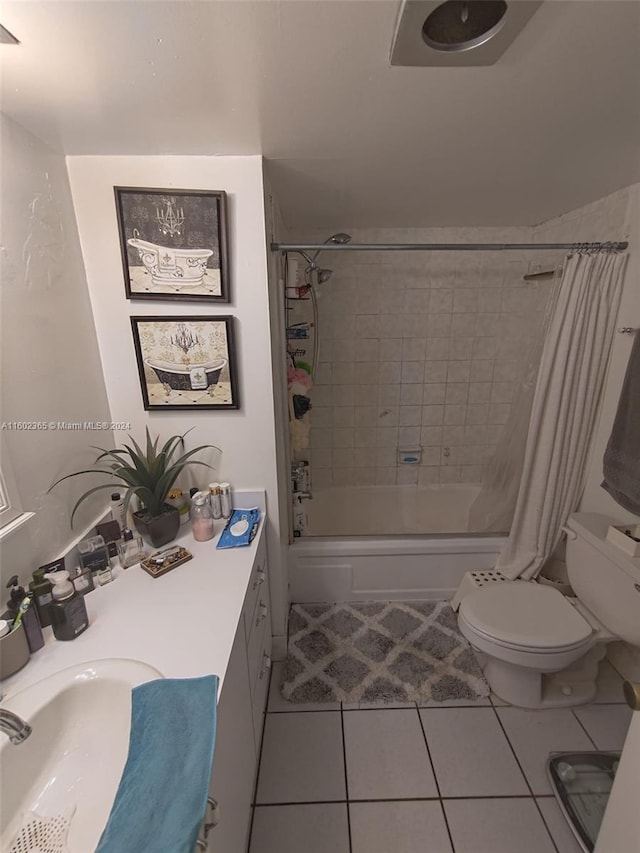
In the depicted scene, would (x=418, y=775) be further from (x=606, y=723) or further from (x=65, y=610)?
(x=65, y=610)

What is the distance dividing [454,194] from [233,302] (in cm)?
117

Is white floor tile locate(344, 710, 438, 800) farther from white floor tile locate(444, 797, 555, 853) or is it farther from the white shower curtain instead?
the white shower curtain

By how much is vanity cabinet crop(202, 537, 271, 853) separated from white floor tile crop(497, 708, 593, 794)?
100cm

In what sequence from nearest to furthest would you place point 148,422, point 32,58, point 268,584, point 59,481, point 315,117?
point 32,58 < point 315,117 < point 59,481 < point 148,422 < point 268,584

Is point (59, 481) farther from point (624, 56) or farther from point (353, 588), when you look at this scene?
point (624, 56)

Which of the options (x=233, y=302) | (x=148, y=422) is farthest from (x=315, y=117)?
(x=148, y=422)

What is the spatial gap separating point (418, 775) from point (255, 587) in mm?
915

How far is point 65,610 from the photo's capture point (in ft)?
2.83

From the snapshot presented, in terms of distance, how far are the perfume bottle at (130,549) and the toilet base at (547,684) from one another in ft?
4.92

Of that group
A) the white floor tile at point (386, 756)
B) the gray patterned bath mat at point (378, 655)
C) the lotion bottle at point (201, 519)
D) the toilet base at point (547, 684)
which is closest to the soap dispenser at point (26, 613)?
the lotion bottle at point (201, 519)

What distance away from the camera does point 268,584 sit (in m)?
1.54

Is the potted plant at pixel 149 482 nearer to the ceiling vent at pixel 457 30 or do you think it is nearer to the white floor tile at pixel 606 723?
the ceiling vent at pixel 457 30

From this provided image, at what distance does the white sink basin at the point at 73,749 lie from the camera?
0.63 m

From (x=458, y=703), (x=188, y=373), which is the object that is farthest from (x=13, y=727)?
(x=458, y=703)
